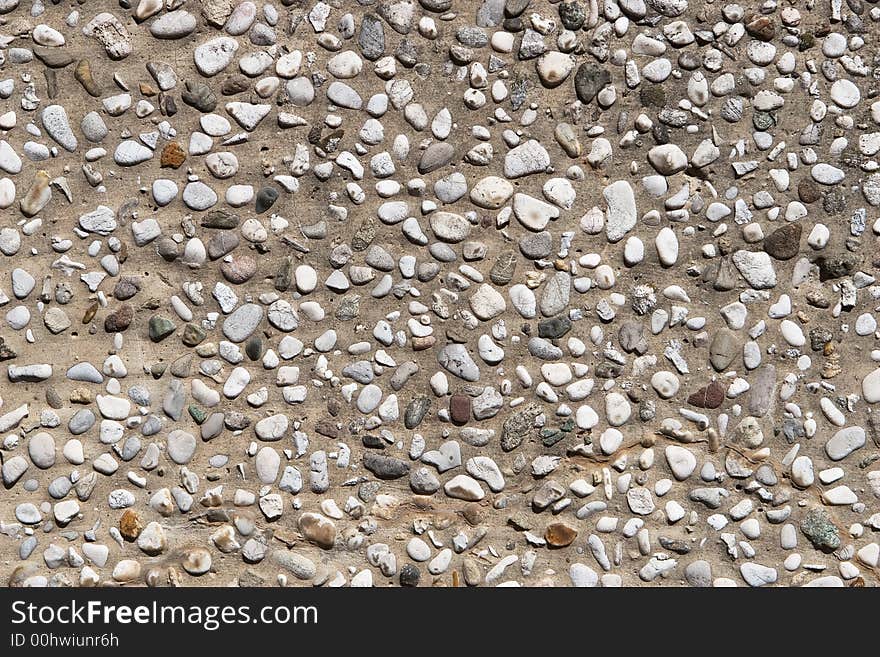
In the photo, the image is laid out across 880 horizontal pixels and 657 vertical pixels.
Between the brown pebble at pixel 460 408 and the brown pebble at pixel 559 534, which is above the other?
the brown pebble at pixel 460 408

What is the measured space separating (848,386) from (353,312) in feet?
2.33

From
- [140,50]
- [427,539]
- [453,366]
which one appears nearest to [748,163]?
[453,366]

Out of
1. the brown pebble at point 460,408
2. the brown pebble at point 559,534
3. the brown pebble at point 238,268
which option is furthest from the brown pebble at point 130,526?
the brown pebble at point 559,534

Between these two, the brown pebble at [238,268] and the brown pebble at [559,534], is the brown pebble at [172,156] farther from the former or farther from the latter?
the brown pebble at [559,534]

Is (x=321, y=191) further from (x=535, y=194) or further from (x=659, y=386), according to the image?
(x=659, y=386)

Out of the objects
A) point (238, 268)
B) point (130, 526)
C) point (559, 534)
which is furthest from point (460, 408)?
point (130, 526)

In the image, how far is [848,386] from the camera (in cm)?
108

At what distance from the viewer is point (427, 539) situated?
1.07 meters

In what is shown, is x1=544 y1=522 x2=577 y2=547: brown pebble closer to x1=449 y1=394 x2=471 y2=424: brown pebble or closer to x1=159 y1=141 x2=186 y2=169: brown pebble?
x1=449 y1=394 x2=471 y2=424: brown pebble

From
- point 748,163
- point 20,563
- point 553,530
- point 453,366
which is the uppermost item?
point 748,163

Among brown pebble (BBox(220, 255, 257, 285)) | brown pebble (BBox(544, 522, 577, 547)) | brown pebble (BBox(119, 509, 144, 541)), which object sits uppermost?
brown pebble (BBox(220, 255, 257, 285))

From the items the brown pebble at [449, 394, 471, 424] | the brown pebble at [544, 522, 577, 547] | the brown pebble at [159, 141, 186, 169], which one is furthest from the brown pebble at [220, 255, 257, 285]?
the brown pebble at [544, 522, 577, 547]

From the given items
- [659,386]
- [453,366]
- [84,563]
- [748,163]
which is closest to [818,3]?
[748,163]

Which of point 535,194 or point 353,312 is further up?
point 535,194
